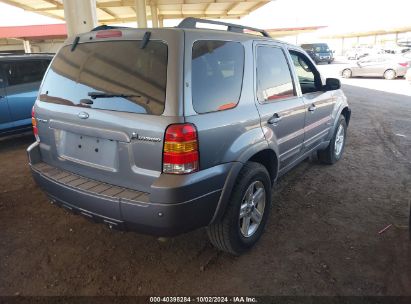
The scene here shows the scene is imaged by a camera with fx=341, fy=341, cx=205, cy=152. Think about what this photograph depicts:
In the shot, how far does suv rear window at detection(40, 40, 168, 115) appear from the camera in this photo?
2393 millimetres

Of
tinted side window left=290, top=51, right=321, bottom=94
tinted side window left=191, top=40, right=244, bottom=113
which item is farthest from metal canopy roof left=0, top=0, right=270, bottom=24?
tinted side window left=191, top=40, right=244, bottom=113

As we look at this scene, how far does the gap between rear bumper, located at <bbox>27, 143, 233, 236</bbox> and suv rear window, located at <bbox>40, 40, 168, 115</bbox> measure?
551mm

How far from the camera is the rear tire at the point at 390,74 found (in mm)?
19141

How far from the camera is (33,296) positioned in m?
2.62

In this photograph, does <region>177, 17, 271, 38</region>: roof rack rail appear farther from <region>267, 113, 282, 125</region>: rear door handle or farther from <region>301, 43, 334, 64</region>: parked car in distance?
<region>301, 43, 334, 64</region>: parked car in distance

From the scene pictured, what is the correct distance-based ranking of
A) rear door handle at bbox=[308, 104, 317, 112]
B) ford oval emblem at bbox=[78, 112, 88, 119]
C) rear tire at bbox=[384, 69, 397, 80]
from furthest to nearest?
rear tire at bbox=[384, 69, 397, 80] < rear door handle at bbox=[308, 104, 317, 112] < ford oval emblem at bbox=[78, 112, 88, 119]

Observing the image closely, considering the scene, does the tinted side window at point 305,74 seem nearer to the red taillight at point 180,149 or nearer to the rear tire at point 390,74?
the red taillight at point 180,149

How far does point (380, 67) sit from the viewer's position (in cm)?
1930

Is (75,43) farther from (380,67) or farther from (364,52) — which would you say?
(364,52)

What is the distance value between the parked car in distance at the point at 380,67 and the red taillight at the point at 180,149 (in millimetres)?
20086

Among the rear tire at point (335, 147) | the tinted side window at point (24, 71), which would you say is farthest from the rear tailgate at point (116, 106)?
the tinted side window at point (24, 71)

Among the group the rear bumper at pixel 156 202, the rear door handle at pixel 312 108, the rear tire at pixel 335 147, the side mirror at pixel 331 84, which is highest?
the side mirror at pixel 331 84

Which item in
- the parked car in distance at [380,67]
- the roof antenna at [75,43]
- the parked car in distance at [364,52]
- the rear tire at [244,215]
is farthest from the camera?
the parked car in distance at [364,52]

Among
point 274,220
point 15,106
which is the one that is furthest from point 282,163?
point 15,106
